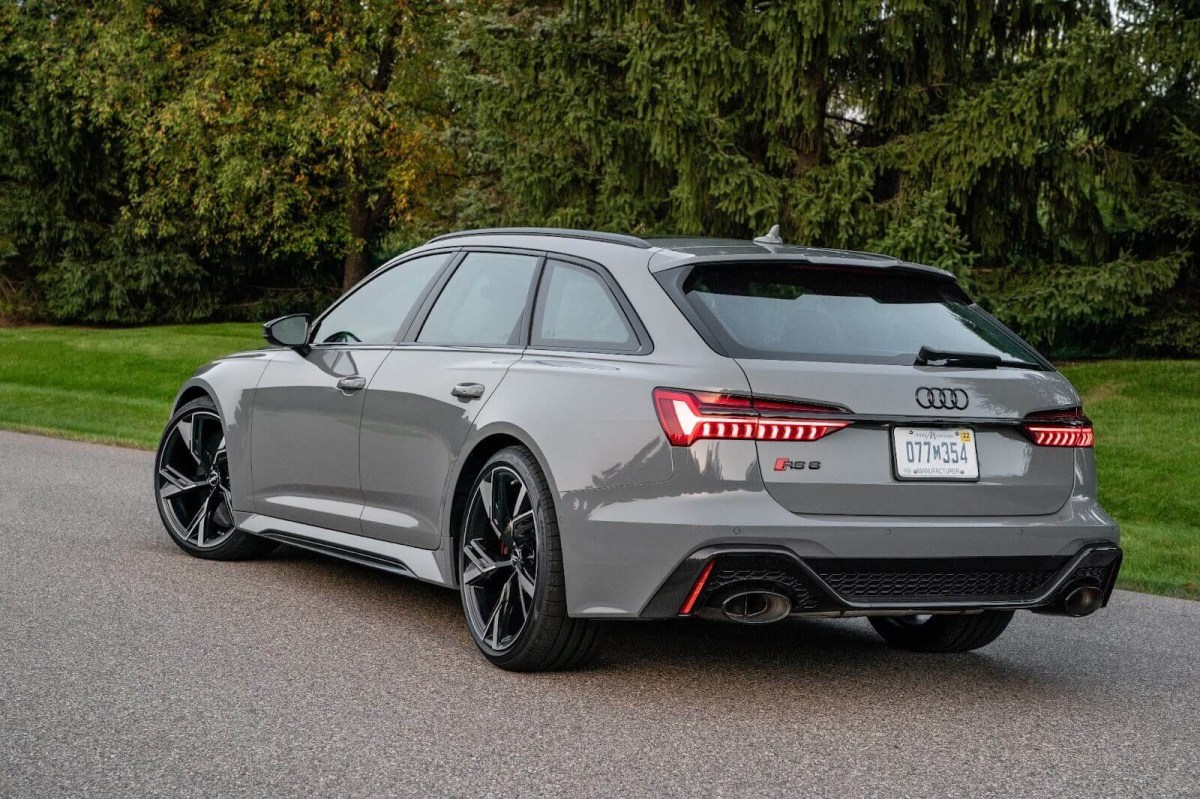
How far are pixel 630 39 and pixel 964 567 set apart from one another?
13204 mm

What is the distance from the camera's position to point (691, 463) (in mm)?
5004

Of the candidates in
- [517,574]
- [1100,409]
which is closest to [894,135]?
[1100,409]

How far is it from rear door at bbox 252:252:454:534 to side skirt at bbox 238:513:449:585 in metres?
0.05

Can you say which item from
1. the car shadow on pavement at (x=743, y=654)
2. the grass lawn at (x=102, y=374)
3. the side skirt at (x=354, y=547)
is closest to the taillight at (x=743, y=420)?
the car shadow on pavement at (x=743, y=654)

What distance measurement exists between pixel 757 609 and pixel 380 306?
2771mm

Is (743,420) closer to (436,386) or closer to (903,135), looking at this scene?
(436,386)

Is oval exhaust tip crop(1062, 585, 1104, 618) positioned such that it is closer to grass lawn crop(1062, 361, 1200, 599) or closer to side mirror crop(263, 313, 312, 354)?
grass lawn crop(1062, 361, 1200, 599)

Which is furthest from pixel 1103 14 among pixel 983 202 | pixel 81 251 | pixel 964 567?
pixel 81 251

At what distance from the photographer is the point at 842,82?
1897cm

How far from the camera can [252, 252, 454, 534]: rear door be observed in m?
6.85

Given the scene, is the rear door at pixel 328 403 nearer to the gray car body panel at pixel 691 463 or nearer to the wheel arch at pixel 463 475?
the gray car body panel at pixel 691 463

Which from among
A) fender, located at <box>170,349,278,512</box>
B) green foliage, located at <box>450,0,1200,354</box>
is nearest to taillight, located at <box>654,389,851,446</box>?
fender, located at <box>170,349,278,512</box>

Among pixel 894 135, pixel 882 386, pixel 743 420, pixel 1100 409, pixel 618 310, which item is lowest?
pixel 1100 409

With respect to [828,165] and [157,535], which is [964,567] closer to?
[157,535]
